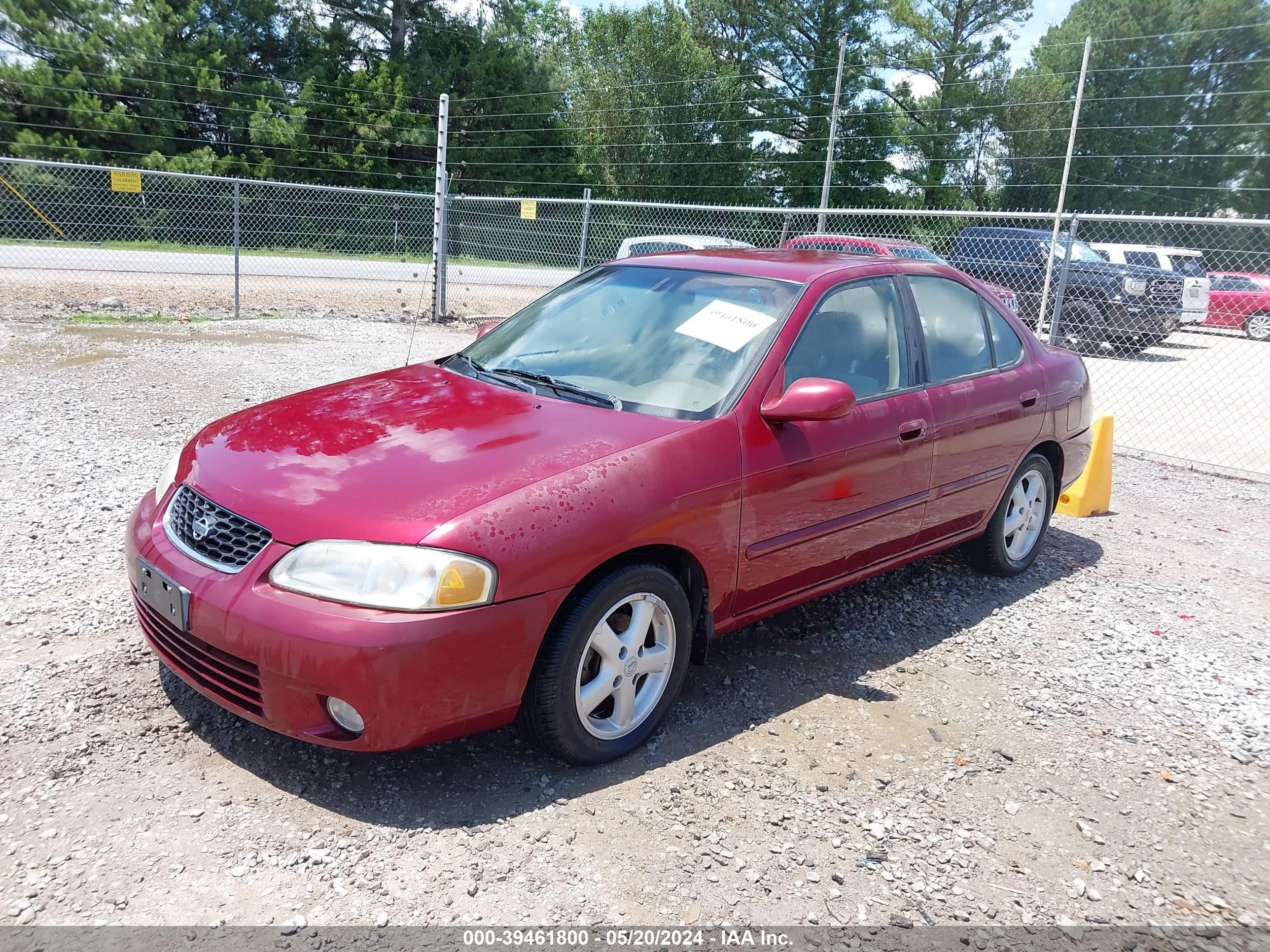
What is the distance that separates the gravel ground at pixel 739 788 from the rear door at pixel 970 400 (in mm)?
603

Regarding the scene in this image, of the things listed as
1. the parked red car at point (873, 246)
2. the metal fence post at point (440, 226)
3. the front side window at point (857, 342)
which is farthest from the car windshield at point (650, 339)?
the metal fence post at point (440, 226)

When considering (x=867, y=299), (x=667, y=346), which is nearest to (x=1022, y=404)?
(x=867, y=299)

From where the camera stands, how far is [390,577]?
2.64m

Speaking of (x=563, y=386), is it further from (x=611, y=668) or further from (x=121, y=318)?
(x=121, y=318)

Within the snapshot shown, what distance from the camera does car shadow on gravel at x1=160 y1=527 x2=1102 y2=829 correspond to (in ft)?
9.65

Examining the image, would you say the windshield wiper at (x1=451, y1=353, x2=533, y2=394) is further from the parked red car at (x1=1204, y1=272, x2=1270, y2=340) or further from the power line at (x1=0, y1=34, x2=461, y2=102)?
the power line at (x1=0, y1=34, x2=461, y2=102)

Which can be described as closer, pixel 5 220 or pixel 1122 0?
pixel 5 220

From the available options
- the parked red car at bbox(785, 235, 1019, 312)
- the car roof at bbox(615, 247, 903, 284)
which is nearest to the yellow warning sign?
the parked red car at bbox(785, 235, 1019, 312)

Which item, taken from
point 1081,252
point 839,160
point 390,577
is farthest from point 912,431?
point 839,160

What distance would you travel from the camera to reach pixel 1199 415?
11305 mm

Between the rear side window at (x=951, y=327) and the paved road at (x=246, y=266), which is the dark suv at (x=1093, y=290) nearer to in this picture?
the paved road at (x=246, y=266)

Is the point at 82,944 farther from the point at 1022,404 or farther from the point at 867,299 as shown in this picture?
the point at 1022,404

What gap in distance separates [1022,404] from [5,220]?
2182 cm

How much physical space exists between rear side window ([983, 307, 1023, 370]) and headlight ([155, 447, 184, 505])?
377 cm
